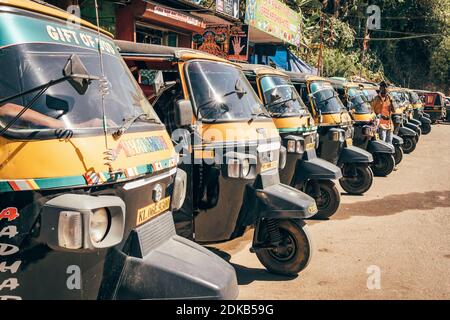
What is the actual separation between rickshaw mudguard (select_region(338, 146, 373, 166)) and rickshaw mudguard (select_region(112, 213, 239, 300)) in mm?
6031

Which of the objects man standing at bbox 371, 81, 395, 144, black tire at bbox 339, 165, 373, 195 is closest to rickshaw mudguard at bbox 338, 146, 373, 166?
black tire at bbox 339, 165, 373, 195

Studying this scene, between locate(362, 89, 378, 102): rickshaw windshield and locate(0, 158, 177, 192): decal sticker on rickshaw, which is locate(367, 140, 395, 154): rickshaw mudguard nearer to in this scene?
locate(362, 89, 378, 102): rickshaw windshield

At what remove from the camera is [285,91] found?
23.5 ft

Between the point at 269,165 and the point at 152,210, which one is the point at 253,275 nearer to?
the point at 269,165

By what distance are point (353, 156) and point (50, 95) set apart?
22.4 feet

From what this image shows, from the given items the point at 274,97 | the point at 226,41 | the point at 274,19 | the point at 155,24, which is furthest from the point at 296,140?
the point at 274,19

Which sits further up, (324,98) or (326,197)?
(324,98)

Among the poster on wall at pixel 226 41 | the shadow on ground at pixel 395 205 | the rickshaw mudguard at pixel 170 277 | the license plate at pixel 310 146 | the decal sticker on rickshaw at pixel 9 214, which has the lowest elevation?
the shadow on ground at pixel 395 205

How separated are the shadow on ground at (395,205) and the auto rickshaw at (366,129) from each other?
1.50 metres

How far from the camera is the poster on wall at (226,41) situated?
14.2 meters

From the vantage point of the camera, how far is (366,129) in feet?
33.1

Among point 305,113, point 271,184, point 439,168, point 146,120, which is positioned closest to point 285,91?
point 305,113

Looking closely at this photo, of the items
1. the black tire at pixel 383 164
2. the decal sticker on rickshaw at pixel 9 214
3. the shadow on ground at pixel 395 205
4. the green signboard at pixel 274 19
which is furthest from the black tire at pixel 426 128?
the decal sticker on rickshaw at pixel 9 214

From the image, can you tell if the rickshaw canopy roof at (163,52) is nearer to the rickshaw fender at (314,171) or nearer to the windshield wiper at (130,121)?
the windshield wiper at (130,121)
